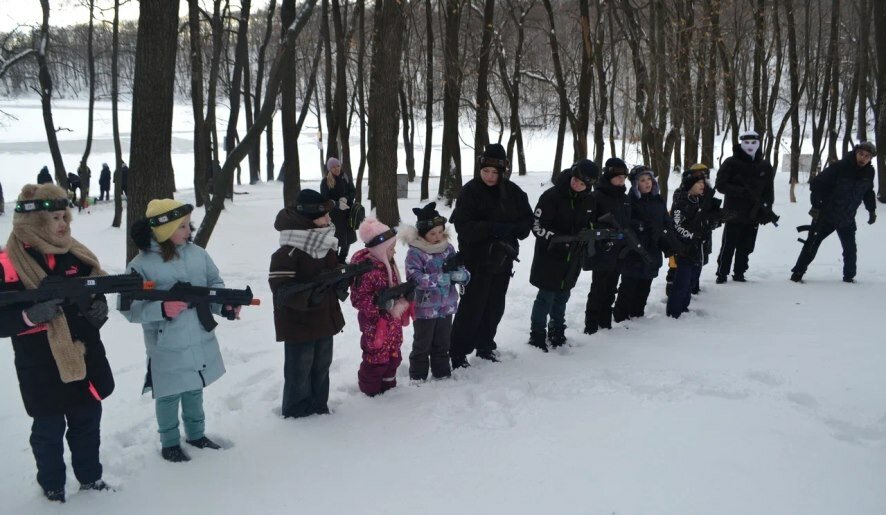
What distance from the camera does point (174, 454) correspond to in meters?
3.75

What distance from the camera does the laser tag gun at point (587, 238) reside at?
545 cm

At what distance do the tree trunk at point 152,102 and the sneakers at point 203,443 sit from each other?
142 inches

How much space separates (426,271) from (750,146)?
5.59 meters

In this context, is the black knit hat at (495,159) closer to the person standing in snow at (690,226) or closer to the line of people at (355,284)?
the line of people at (355,284)

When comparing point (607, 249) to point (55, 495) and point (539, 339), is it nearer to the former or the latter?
point (539, 339)

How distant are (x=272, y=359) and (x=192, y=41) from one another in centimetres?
1397

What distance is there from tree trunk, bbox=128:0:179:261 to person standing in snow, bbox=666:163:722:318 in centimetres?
568

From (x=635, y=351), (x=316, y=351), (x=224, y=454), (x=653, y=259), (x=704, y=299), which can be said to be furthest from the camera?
(x=704, y=299)

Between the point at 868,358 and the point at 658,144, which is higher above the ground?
the point at 658,144

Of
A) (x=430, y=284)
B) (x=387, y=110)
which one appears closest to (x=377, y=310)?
(x=430, y=284)

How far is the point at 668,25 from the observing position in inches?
537

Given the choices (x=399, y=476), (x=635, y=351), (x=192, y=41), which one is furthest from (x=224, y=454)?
(x=192, y=41)

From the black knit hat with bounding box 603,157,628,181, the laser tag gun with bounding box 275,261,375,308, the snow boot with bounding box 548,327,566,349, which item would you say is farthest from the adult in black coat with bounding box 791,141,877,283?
the laser tag gun with bounding box 275,261,375,308

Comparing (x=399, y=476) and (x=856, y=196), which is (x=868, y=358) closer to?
(x=856, y=196)
